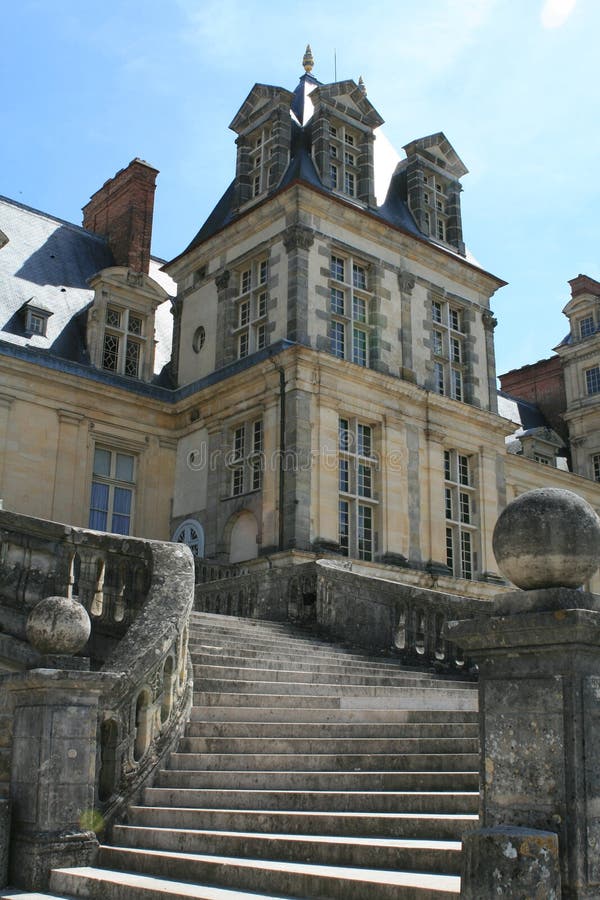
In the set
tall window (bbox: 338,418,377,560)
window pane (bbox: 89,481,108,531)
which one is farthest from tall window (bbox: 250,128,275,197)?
window pane (bbox: 89,481,108,531)

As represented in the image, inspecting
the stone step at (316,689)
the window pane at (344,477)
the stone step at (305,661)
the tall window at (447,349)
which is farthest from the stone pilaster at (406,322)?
the stone step at (316,689)

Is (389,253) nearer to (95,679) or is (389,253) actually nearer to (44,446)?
(44,446)

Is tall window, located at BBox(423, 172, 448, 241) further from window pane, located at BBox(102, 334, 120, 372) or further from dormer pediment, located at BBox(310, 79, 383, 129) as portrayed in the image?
window pane, located at BBox(102, 334, 120, 372)

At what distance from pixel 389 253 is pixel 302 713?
54.5ft

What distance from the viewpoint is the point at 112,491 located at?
21953 mm

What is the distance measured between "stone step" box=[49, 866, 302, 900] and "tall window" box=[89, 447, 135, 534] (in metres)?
15.5

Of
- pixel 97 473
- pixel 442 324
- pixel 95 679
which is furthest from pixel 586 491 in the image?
pixel 95 679

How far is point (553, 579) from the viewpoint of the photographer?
438cm

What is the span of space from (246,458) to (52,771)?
48.2ft

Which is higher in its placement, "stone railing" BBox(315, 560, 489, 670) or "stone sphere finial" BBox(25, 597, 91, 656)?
"stone railing" BBox(315, 560, 489, 670)

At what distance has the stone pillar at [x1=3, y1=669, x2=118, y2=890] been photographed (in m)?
6.34

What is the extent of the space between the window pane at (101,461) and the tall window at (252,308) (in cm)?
384

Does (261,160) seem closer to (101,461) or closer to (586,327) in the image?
(101,461)

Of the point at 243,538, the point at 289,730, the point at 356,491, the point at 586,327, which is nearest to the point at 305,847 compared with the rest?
the point at 289,730
